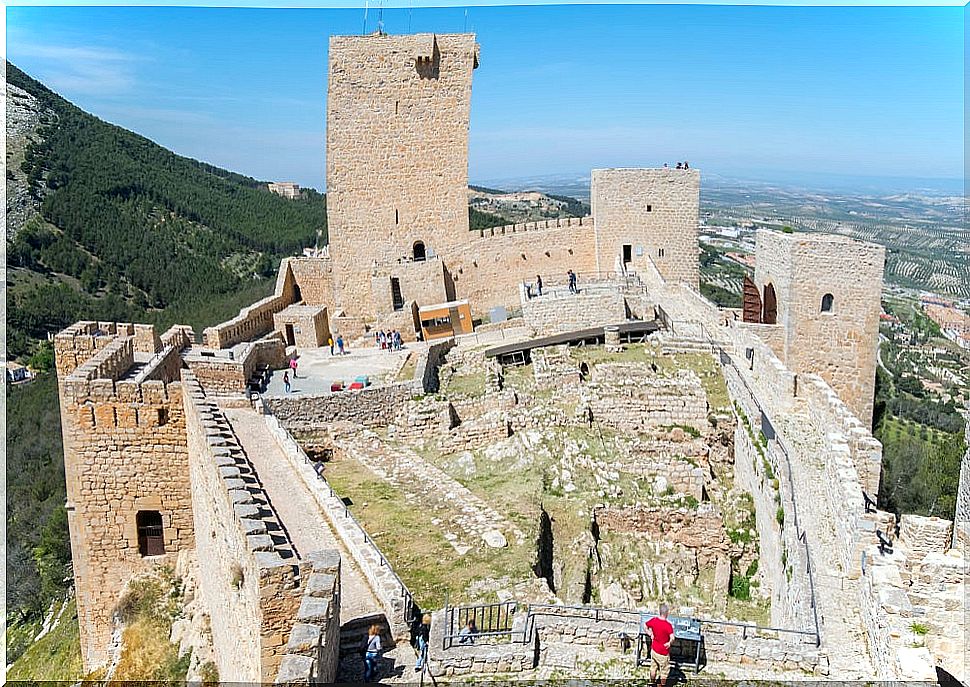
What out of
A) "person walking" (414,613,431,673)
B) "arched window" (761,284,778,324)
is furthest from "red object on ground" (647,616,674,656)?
"arched window" (761,284,778,324)

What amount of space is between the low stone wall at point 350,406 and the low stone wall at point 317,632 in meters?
6.91

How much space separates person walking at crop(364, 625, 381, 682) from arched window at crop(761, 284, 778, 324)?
43.4 ft

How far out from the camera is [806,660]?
5762 millimetres

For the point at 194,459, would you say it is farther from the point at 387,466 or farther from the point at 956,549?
the point at 956,549

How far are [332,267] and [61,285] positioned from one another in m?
35.1

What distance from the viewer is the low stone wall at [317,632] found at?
15.6ft

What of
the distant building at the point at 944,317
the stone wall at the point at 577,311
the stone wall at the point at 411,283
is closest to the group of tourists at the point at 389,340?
the stone wall at the point at 411,283

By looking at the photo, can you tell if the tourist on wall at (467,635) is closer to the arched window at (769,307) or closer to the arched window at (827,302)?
the arched window at (827,302)

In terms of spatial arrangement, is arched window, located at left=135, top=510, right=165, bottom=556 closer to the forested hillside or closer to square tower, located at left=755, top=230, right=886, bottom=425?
square tower, located at left=755, top=230, right=886, bottom=425

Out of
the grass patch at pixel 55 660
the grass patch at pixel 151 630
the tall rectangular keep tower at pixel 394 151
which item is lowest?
the grass patch at pixel 55 660

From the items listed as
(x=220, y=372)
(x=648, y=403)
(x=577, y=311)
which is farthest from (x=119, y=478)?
(x=577, y=311)

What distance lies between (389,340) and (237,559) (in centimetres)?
1246

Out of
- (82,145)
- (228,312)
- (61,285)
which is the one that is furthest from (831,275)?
(82,145)

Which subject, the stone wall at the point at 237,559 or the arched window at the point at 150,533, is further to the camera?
the arched window at the point at 150,533
